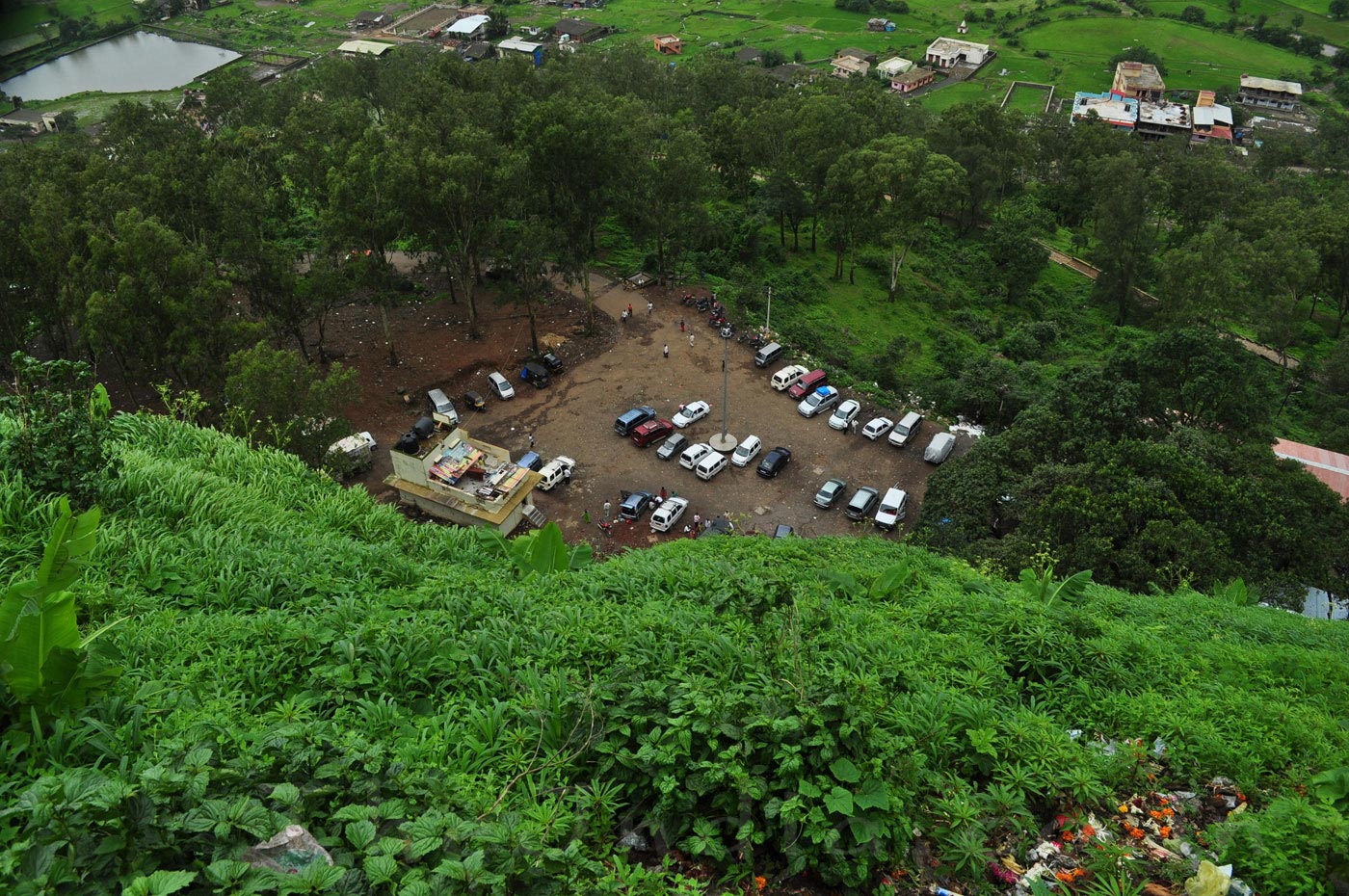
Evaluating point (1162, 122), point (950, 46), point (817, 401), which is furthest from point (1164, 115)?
point (817, 401)

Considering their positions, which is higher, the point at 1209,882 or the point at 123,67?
the point at 123,67

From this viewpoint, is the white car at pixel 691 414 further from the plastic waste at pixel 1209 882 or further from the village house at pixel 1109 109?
the village house at pixel 1109 109

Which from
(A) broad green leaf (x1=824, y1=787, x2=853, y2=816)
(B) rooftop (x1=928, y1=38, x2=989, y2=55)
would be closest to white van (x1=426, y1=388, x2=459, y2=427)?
(A) broad green leaf (x1=824, y1=787, x2=853, y2=816)

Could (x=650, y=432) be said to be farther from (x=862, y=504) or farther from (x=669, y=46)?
(x=669, y=46)

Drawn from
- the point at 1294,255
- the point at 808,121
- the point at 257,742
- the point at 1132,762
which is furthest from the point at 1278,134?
the point at 257,742

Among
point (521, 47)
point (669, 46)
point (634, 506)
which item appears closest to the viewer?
point (634, 506)

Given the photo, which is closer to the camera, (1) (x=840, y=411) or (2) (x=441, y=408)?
(2) (x=441, y=408)

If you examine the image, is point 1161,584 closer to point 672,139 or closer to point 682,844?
point 682,844
